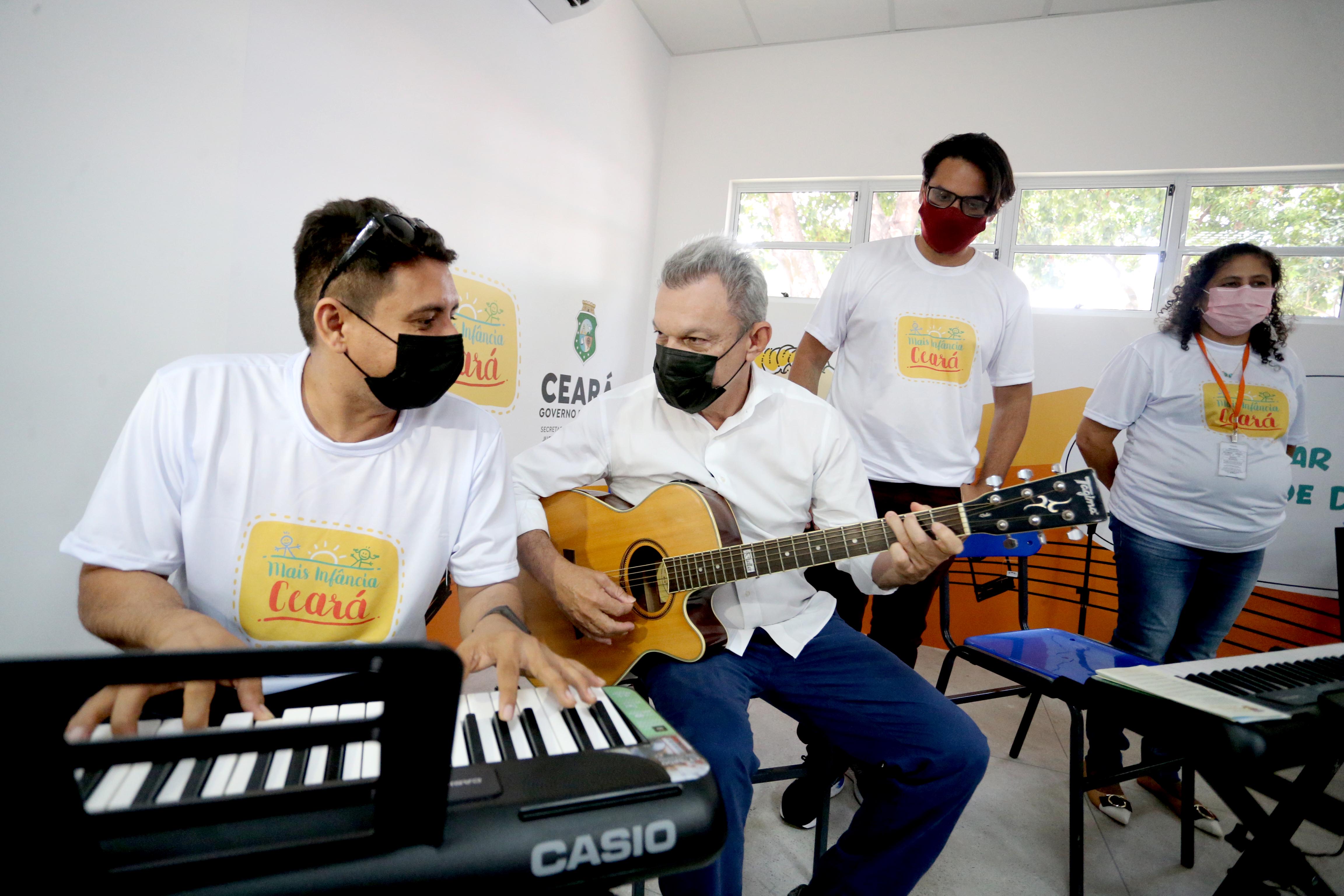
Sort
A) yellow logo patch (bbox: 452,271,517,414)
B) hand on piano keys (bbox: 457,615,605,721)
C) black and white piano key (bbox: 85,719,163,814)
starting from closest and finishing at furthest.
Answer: black and white piano key (bbox: 85,719,163,814) → hand on piano keys (bbox: 457,615,605,721) → yellow logo patch (bbox: 452,271,517,414)

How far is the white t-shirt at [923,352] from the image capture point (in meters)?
2.36

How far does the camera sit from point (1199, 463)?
243 centimetres

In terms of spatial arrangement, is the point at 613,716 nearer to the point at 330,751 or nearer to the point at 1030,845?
the point at 330,751

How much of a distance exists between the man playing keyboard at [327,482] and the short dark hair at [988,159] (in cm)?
181

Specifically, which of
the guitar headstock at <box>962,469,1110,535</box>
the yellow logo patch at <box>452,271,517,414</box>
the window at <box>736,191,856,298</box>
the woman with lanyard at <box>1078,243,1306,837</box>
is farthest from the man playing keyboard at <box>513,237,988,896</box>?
the window at <box>736,191,856,298</box>

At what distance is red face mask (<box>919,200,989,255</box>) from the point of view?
7.56 ft

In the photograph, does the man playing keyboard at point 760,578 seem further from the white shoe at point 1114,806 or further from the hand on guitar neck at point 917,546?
the white shoe at point 1114,806

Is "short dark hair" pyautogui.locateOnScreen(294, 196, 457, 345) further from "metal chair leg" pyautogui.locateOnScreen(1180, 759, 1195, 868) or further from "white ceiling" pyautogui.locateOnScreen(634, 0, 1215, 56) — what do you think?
"white ceiling" pyautogui.locateOnScreen(634, 0, 1215, 56)

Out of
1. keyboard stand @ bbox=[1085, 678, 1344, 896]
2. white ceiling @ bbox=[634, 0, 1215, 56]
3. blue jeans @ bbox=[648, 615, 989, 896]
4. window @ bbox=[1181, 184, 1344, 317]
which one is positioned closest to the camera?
keyboard stand @ bbox=[1085, 678, 1344, 896]

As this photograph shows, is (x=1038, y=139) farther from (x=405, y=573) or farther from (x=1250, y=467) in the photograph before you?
(x=405, y=573)

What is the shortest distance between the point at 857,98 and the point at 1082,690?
4.36 m

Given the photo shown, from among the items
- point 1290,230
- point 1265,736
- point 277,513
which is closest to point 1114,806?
point 1265,736

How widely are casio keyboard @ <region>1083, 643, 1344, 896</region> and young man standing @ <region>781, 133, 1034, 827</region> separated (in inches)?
37.3

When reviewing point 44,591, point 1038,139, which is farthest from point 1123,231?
point 44,591
